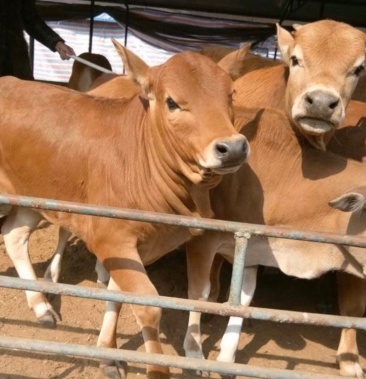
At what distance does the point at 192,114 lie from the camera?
347 cm

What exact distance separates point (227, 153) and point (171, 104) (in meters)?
0.58

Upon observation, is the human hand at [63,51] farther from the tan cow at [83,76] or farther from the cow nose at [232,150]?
the cow nose at [232,150]

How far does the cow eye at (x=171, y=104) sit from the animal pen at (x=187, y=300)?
82cm

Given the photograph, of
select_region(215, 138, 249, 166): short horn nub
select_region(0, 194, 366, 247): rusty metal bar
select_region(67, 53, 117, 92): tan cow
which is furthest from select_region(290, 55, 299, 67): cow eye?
select_region(67, 53, 117, 92): tan cow

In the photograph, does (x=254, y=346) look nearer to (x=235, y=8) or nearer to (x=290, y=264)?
(x=290, y=264)

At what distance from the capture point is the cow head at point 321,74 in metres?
4.08

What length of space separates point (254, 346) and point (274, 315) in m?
1.79

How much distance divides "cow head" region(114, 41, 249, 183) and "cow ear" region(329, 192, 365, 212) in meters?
0.67

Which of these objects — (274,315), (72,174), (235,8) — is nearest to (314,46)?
(72,174)

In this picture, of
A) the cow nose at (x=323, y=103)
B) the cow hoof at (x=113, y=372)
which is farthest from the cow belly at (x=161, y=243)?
the cow nose at (x=323, y=103)

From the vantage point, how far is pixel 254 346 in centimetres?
477

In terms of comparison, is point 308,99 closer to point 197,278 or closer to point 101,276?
point 197,278

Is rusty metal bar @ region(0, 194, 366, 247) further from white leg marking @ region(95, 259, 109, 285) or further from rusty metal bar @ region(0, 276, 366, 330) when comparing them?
white leg marking @ region(95, 259, 109, 285)

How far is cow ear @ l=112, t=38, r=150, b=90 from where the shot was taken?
3717mm
